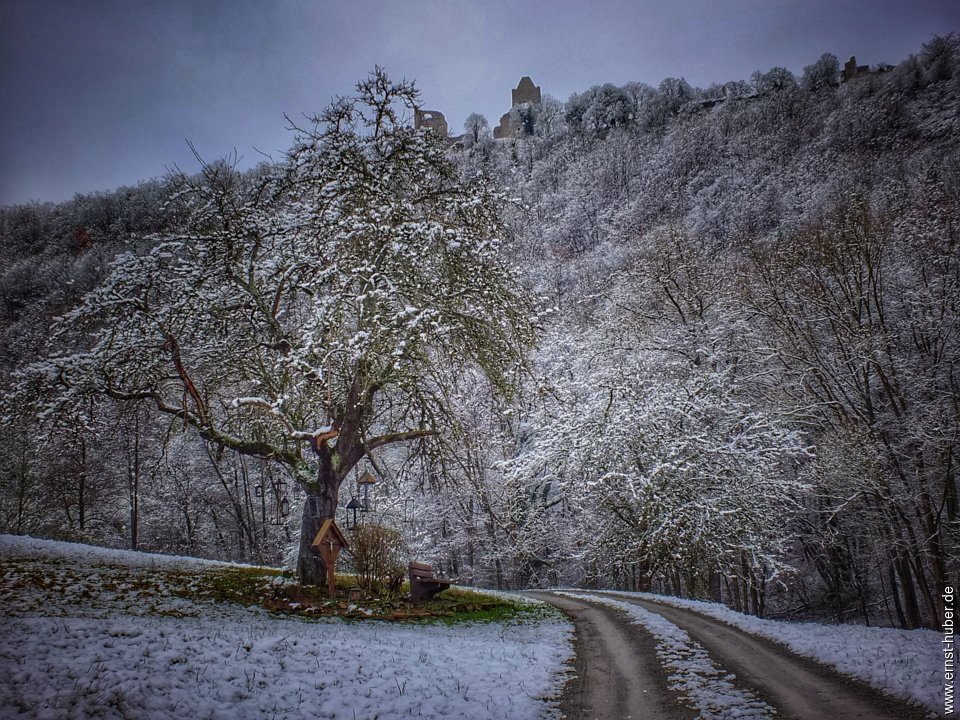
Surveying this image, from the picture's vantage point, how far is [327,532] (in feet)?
33.7

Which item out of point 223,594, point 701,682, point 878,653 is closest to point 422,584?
point 223,594

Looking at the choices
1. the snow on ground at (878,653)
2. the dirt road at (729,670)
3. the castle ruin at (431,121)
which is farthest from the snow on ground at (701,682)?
the castle ruin at (431,121)

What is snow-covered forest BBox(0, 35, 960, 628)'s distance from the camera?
31.7 ft

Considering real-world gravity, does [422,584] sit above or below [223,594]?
below

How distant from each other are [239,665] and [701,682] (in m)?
5.35

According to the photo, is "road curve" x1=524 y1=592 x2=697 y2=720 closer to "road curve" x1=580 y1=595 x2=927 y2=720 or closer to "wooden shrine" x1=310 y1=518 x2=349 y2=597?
"road curve" x1=580 y1=595 x2=927 y2=720

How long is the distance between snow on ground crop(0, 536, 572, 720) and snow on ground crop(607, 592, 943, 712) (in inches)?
141

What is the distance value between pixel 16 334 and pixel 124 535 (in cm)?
2615

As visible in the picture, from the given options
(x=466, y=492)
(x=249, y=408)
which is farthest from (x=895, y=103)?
(x=249, y=408)

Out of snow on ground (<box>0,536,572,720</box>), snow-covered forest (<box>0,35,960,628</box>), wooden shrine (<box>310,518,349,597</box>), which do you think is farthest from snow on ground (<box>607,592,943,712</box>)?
wooden shrine (<box>310,518,349,597</box>)

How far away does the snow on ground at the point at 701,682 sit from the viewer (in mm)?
5180

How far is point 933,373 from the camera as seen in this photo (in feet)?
46.2

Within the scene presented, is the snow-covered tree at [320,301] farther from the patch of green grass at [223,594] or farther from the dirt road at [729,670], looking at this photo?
the dirt road at [729,670]

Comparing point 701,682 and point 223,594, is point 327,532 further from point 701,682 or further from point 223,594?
point 701,682
